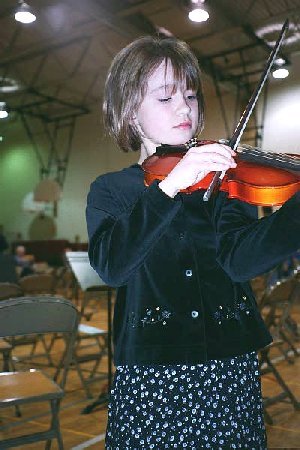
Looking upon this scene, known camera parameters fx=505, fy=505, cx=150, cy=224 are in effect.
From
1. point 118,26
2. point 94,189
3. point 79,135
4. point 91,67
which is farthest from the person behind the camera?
point 79,135

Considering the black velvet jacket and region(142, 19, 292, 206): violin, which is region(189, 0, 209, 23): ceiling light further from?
the black velvet jacket

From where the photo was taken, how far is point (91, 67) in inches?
410

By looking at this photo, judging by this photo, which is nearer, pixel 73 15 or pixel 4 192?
pixel 73 15

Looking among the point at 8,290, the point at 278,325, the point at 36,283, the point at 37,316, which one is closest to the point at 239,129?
the point at 37,316

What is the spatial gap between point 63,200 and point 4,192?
2415mm

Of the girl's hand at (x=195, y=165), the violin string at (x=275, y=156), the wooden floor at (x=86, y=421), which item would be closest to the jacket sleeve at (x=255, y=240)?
the girl's hand at (x=195, y=165)

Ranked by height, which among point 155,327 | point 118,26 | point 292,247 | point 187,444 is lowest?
point 187,444

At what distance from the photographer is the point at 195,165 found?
0.84 m

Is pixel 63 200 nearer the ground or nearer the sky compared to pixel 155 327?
nearer the sky

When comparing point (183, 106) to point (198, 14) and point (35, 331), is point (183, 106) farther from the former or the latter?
point (198, 14)

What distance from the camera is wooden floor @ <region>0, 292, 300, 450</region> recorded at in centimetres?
271

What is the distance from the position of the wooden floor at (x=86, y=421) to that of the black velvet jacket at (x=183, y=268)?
65.6 inches

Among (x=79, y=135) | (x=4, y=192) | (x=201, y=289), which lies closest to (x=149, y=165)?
(x=201, y=289)

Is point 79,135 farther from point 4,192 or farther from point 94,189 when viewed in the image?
point 94,189
